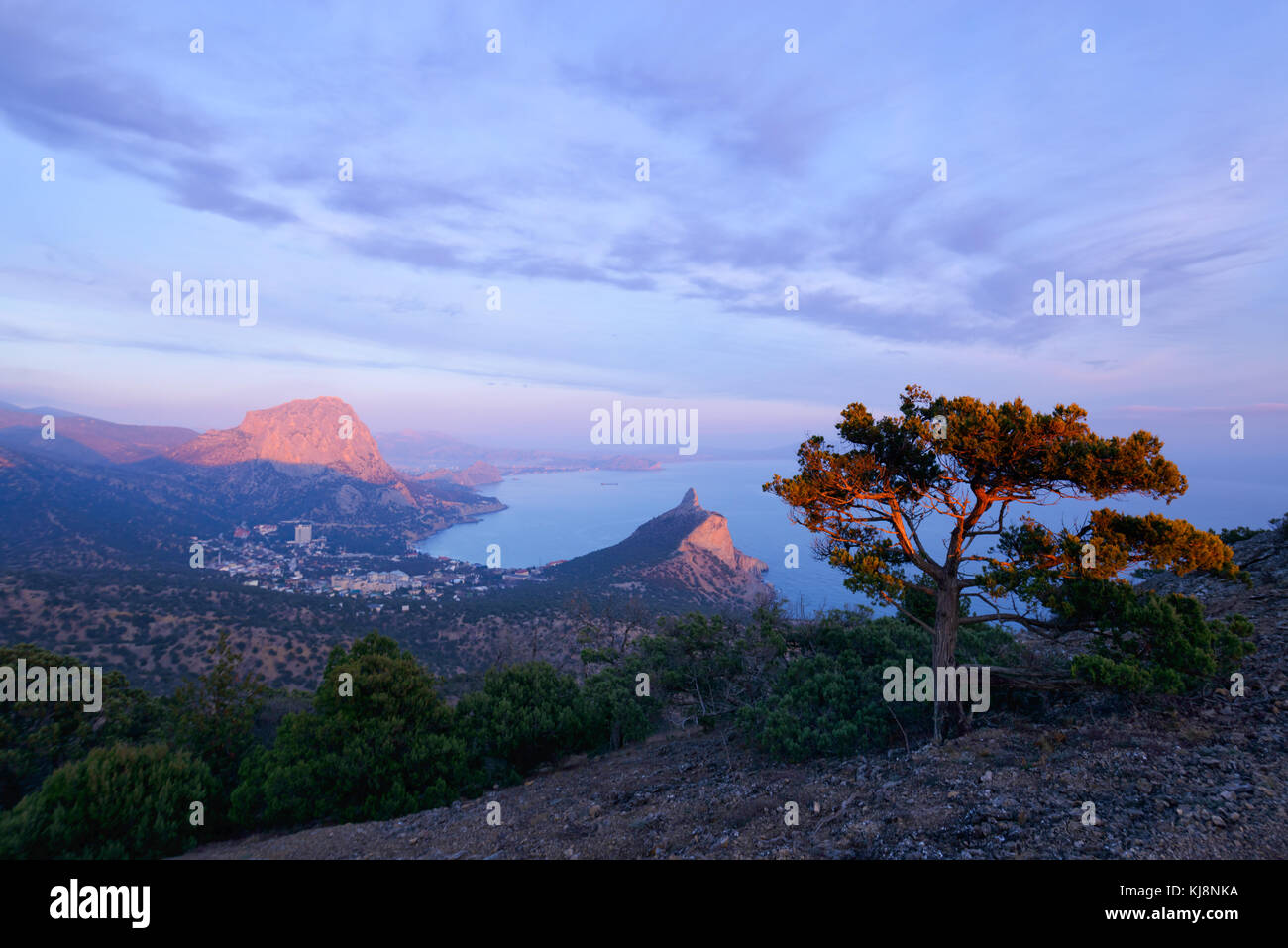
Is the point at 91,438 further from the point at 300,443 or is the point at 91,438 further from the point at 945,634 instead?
the point at 945,634

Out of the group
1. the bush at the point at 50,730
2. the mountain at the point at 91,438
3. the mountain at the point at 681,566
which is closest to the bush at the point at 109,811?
the bush at the point at 50,730

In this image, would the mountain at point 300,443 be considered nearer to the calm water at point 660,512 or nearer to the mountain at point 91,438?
the mountain at point 91,438

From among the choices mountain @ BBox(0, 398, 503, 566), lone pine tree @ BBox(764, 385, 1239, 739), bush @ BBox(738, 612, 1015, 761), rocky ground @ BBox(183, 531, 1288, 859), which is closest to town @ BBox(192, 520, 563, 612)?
mountain @ BBox(0, 398, 503, 566)

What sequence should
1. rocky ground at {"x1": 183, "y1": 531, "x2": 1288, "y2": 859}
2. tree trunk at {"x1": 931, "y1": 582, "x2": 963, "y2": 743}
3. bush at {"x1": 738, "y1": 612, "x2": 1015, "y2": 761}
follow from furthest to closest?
1. bush at {"x1": 738, "y1": 612, "x2": 1015, "y2": 761}
2. tree trunk at {"x1": 931, "y1": 582, "x2": 963, "y2": 743}
3. rocky ground at {"x1": 183, "y1": 531, "x2": 1288, "y2": 859}

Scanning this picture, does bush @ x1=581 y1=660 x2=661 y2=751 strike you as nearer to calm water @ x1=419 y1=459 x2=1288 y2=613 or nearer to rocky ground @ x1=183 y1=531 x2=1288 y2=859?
rocky ground @ x1=183 y1=531 x2=1288 y2=859

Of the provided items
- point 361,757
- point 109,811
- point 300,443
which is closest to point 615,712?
point 361,757

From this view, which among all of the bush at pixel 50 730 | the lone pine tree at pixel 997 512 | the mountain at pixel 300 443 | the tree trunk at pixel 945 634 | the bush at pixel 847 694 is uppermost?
the mountain at pixel 300 443
